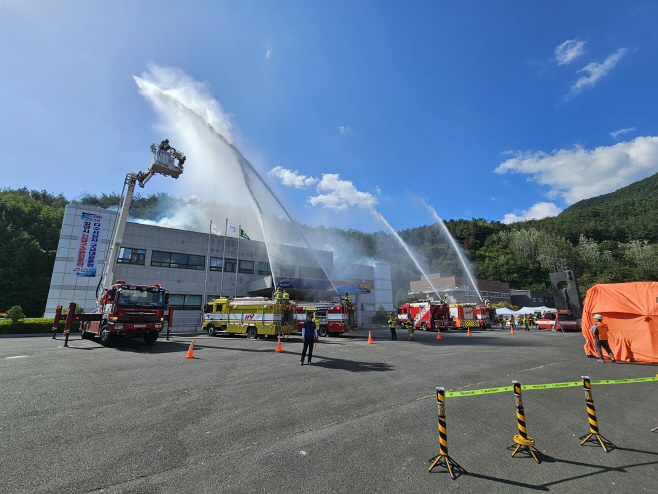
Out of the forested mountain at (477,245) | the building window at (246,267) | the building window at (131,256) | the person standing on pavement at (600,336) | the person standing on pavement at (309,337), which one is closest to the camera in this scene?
the person standing on pavement at (309,337)

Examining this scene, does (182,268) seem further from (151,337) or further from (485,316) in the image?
(485,316)

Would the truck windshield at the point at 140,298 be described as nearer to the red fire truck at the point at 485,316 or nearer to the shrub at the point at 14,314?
the shrub at the point at 14,314

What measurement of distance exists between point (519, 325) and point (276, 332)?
37.6m

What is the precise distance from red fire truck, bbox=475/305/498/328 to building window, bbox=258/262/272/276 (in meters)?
24.1

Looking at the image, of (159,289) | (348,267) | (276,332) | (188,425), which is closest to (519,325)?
(348,267)

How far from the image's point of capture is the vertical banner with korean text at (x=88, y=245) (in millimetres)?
29984

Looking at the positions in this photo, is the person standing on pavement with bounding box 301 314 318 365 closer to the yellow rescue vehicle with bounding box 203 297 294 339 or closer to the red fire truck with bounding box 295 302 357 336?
the yellow rescue vehicle with bounding box 203 297 294 339

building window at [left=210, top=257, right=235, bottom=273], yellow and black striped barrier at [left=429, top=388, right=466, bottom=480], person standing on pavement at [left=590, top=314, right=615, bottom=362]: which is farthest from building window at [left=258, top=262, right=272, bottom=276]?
yellow and black striped barrier at [left=429, top=388, right=466, bottom=480]

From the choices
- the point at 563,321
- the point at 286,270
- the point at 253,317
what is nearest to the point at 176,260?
the point at 286,270

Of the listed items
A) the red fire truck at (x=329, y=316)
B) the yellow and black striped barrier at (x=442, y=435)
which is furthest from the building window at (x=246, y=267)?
the yellow and black striped barrier at (x=442, y=435)

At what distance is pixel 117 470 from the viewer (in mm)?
3996

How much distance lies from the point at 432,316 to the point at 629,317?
59.4 feet

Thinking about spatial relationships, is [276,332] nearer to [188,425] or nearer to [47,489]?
[188,425]

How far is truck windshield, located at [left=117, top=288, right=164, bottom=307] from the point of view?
15.1 metres
